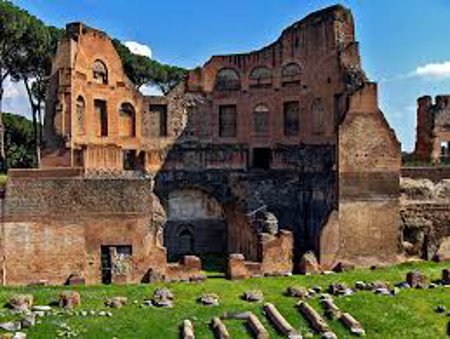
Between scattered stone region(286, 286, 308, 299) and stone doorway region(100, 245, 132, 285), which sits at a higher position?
stone doorway region(100, 245, 132, 285)

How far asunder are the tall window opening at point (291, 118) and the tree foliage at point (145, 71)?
16.7 metres

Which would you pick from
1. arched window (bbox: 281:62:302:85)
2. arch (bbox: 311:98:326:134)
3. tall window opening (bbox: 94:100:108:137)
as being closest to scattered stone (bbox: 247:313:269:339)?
arch (bbox: 311:98:326:134)

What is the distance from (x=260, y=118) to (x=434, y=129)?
9.85m

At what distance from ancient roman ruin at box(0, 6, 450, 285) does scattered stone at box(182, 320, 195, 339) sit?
17.4 ft

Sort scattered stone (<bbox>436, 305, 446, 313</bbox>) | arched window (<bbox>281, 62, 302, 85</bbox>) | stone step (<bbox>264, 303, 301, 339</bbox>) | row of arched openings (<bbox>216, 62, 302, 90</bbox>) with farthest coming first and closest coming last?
row of arched openings (<bbox>216, 62, 302, 90</bbox>), arched window (<bbox>281, 62, 302, 85</bbox>), scattered stone (<bbox>436, 305, 446, 313</bbox>), stone step (<bbox>264, 303, 301, 339</bbox>)

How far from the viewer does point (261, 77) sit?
3534cm

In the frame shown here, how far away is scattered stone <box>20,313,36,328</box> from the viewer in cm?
1683

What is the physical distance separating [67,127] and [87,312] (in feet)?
48.5

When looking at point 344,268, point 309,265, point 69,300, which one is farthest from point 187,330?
point 344,268

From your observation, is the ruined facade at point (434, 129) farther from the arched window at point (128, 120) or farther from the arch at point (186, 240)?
the arched window at point (128, 120)

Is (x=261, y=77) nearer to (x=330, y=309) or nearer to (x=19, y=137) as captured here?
(x=330, y=309)

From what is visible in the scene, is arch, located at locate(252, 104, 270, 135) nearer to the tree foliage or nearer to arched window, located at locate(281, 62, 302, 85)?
arched window, located at locate(281, 62, 302, 85)

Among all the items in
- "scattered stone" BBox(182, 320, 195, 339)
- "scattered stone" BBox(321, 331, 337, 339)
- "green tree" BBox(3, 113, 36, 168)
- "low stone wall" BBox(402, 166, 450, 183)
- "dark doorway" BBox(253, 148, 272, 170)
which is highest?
"green tree" BBox(3, 113, 36, 168)

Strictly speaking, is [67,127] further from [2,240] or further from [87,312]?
[87,312]
